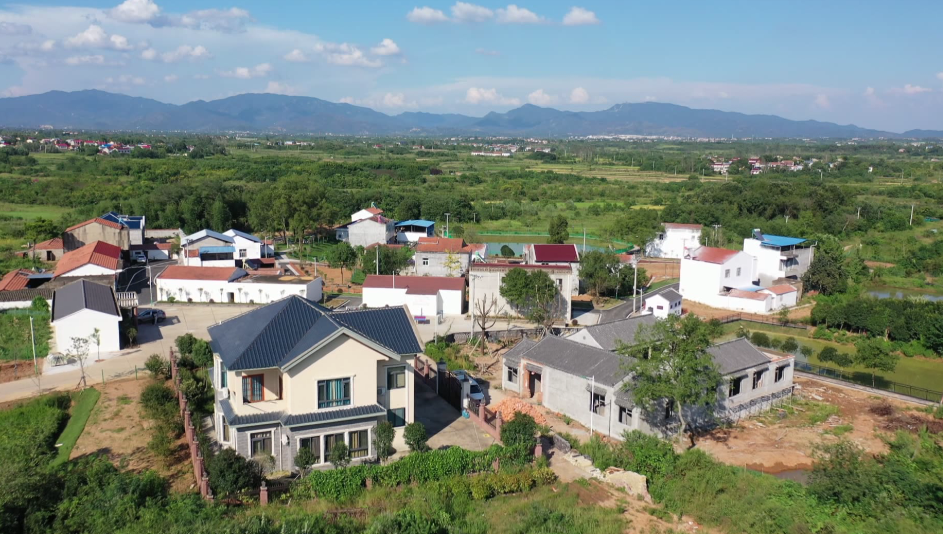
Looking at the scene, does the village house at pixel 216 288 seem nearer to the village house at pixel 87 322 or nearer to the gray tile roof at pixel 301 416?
the village house at pixel 87 322

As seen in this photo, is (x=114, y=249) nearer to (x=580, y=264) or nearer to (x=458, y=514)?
(x=580, y=264)

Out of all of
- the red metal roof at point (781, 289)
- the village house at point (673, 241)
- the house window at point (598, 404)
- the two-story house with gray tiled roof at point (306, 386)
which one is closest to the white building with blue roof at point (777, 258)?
the red metal roof at point (781, 289)

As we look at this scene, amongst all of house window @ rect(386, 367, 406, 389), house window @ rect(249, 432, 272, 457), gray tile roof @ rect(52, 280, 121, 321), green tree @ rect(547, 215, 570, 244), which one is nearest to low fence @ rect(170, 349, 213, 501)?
house window @ rect(249, 432, 272, 457)

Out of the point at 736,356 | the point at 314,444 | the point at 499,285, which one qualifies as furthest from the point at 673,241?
the point at 314,444

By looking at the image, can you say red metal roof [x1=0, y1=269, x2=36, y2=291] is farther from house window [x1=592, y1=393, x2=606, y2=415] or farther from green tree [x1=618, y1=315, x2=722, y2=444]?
green tree [x1=618, y1=315, x2=722, y2=444]

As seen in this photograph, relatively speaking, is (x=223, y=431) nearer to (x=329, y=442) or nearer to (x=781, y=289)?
(x=329, y=442)
